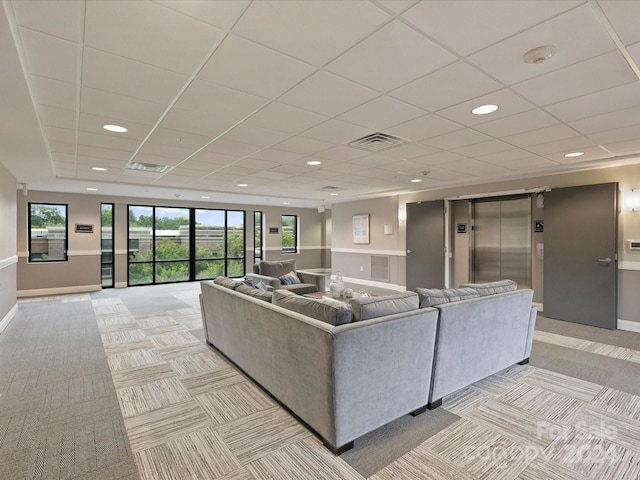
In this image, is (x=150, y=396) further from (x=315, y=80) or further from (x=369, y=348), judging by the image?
(x=315, y=80)

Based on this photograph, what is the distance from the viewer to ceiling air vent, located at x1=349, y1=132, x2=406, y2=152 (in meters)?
3.82

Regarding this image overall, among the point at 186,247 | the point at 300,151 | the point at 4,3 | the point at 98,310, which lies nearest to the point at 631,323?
the point at 300,151

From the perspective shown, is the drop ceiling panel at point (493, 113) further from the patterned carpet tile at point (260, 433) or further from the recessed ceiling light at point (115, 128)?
the recessed ceiling light at point (115, 128)

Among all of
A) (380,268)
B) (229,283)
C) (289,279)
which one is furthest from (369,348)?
(380,268)

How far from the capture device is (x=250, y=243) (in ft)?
37.2

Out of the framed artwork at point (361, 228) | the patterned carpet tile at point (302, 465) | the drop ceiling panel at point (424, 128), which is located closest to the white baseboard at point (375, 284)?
the framed artwork at point (361, 228)

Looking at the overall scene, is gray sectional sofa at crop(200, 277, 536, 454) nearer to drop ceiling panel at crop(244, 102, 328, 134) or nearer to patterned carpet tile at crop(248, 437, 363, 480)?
patterned carpet tile at crop(248, 437, 363, 480)

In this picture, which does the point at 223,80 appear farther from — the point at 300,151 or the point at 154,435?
the point at 154,435

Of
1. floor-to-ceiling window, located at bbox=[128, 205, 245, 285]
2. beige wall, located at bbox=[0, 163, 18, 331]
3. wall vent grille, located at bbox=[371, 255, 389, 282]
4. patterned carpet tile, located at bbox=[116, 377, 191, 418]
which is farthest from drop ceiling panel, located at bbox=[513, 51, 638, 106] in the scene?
floor-to-ceiling window, located at bbox=[128, 205, 245, 285]

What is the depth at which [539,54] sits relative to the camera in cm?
206

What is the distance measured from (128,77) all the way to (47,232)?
25.9 feet

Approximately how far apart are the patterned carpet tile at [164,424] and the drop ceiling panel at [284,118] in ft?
8.61

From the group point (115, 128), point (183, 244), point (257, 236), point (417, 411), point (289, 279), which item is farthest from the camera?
point (257, 236)

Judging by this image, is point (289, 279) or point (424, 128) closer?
point (424, 128)
